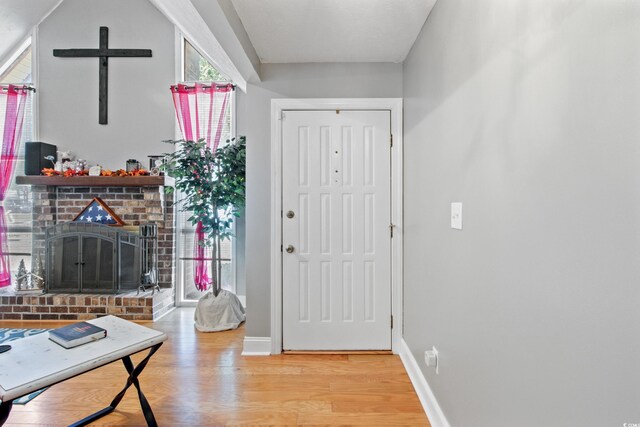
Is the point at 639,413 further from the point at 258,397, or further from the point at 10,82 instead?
the point at 10,82

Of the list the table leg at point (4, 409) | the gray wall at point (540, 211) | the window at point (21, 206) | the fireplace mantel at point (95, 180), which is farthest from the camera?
the window at point (21, 206)

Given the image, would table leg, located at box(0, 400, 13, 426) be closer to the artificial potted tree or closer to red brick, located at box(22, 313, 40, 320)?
the artificial potted tree

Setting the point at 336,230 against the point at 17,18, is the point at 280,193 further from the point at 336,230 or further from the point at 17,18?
the point at 17,18

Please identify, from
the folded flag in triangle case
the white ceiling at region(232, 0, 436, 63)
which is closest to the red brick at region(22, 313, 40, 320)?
the folded flag in triangle case

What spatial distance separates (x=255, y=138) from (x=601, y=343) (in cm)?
245

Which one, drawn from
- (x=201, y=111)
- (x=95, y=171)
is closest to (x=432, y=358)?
(x=201, y=111)

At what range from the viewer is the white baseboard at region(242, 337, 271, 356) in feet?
8.89

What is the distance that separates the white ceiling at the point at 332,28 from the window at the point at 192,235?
1.44 meters

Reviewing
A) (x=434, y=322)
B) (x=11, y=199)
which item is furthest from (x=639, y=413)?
(x=11, y=199)

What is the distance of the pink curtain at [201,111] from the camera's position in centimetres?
375

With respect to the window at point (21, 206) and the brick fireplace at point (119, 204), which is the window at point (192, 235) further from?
the window at point (21, 206)

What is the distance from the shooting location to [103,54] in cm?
384

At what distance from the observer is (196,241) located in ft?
12.8

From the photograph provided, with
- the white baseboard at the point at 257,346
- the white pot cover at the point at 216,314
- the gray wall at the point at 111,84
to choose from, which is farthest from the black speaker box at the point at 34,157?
the white baseboard at the point at 257,346
